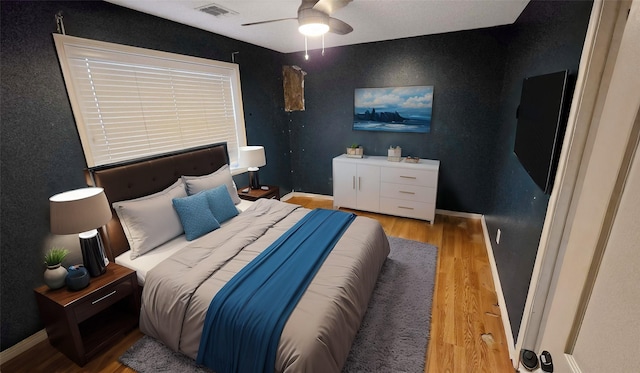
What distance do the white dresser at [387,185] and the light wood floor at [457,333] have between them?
724 millimetres

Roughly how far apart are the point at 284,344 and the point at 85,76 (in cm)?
245

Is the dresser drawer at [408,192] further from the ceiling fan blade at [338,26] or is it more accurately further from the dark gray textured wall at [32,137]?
the dark gray textured wall at [32,137]

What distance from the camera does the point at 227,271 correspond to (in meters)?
1.88

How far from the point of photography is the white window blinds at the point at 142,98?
83.0 inches

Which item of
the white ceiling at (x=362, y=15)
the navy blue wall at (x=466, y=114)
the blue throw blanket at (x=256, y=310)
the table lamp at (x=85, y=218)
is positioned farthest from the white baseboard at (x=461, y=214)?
the table lamp at (x=85, y=218)

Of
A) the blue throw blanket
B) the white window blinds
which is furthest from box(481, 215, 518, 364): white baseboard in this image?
the white window blinds

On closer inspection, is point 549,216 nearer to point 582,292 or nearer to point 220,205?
point 582,292

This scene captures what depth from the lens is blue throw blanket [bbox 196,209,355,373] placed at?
1449 mm

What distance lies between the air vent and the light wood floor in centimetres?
267

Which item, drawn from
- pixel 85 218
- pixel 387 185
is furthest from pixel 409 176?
pixel 85 218

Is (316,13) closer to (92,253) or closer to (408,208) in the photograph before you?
(92,253)

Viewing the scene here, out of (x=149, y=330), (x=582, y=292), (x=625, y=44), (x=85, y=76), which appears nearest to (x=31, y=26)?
(x=85, y=76)

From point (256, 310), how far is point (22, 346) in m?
1.78

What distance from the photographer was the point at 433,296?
2.38m
